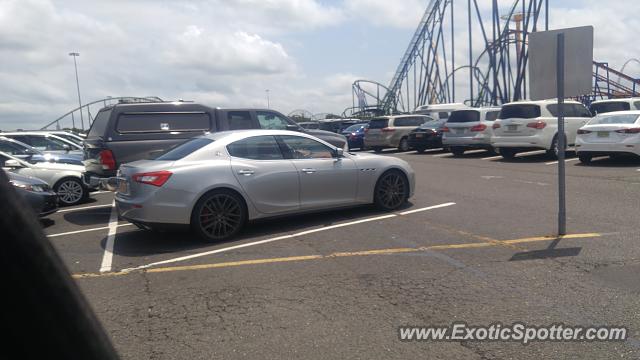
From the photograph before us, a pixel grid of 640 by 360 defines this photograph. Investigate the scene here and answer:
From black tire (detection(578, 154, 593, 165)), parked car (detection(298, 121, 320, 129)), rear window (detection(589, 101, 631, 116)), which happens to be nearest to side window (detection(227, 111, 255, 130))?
black tire (detection(578, 154, 593, 165))

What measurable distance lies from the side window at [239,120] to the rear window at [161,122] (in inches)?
19.0

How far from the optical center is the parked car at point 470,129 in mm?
18203

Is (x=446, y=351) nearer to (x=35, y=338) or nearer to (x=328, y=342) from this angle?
(x=328, y=342)

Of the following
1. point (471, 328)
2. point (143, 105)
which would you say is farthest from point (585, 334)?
point (143, 105)

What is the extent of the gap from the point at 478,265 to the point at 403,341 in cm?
193

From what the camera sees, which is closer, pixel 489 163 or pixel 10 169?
pixel 10 169

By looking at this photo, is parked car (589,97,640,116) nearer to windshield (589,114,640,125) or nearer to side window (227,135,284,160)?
windshield (589,114,640,125)

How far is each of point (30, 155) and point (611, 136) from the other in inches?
563

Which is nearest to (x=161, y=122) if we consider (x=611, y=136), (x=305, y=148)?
(x=305, y=148)

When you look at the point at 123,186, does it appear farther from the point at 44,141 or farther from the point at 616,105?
the point at 616,105

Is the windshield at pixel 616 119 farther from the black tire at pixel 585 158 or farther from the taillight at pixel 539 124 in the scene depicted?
the taillight at pixel 539 124

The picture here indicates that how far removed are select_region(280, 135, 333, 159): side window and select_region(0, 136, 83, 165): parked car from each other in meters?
6.44

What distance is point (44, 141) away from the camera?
1695cm

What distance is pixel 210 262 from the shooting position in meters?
5.76
